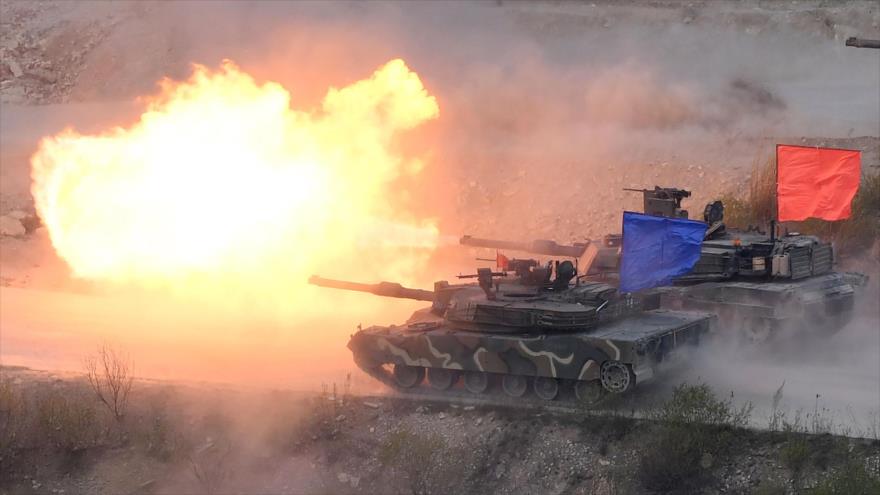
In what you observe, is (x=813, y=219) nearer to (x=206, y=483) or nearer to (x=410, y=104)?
(x=410, y=104)

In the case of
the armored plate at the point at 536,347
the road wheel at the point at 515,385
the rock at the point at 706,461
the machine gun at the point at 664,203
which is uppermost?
the machine gun at the point at 664,203

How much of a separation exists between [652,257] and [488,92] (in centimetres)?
2254

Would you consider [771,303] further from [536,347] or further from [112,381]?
[112,381]

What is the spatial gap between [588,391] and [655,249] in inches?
135

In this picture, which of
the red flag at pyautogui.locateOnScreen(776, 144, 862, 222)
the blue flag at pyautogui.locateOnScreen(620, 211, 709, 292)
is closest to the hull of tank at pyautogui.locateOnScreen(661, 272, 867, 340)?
the blue flag at pyautogui.locateOnScreen(620, 211, 709, 292)

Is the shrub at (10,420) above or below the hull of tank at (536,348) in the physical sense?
below

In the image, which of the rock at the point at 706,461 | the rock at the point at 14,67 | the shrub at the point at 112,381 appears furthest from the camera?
the rock at the point at 14,67

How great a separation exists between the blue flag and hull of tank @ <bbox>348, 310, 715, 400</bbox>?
30.8 inches

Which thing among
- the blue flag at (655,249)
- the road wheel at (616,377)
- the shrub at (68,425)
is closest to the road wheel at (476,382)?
the road wheel at (616,377)

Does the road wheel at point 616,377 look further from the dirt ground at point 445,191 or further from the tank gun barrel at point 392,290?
the tank gun barrel at point 392,290

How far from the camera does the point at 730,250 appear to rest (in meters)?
22.0

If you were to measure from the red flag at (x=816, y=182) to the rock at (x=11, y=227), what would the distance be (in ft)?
76.9

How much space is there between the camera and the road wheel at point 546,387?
59.3 feet

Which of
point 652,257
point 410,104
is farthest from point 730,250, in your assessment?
point 410,104
